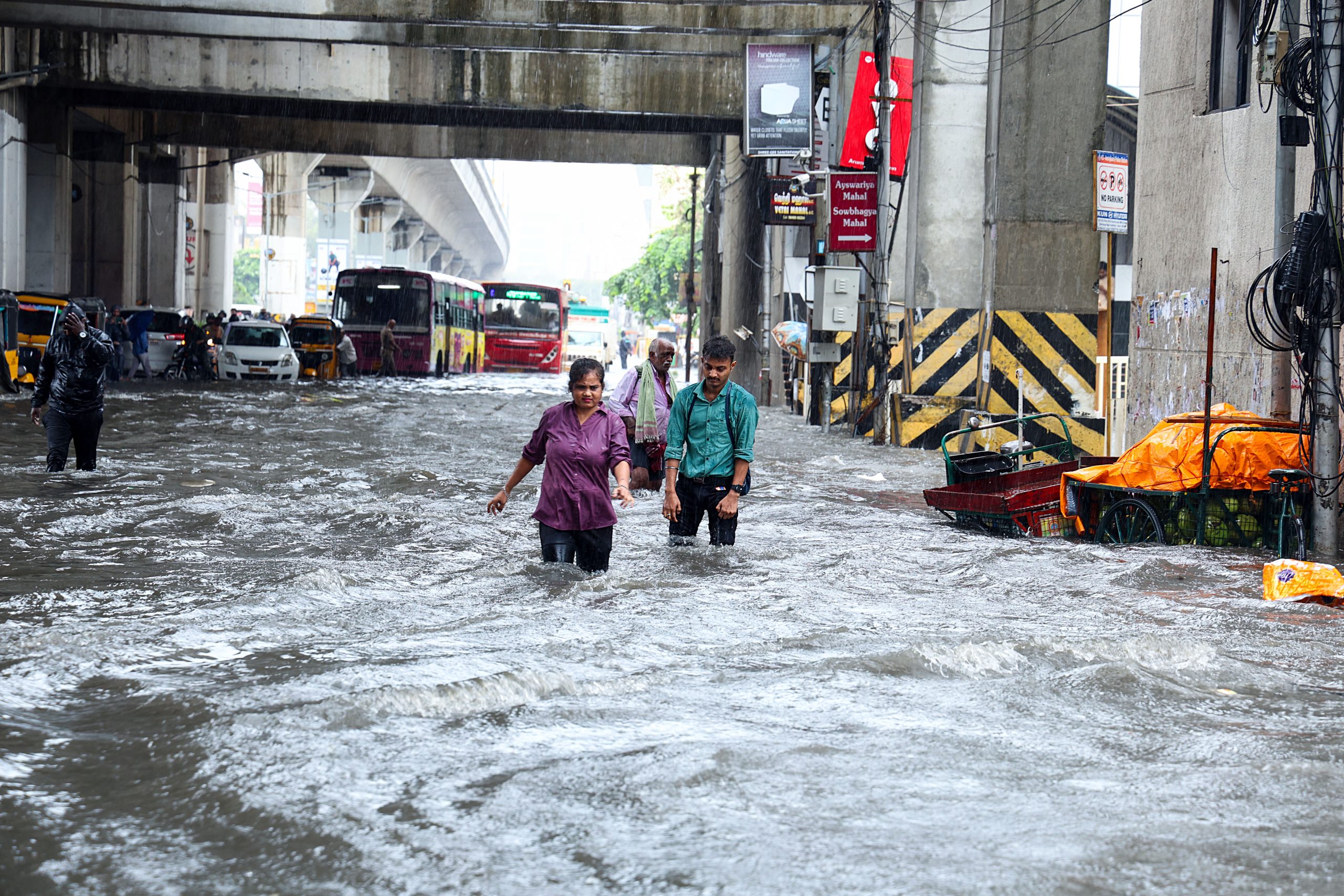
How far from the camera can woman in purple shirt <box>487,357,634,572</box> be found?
7.93 m

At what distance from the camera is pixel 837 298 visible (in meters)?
21.2

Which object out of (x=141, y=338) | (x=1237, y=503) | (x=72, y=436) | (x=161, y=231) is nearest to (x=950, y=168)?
(x=1237, y=503)

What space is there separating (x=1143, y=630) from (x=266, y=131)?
112 feet

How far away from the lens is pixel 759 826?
14.4 feet

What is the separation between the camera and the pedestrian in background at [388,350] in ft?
131

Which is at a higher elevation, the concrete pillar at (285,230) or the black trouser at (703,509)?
Result: the concrete pillar at (285,230)

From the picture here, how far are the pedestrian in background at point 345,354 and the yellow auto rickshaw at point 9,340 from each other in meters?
12.2

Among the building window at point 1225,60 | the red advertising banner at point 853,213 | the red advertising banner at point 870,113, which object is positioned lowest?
the red advertising banner at point 853,213

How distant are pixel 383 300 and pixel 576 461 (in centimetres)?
3342

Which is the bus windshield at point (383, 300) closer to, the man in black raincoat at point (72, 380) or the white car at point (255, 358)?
the white car at point (255, 358)

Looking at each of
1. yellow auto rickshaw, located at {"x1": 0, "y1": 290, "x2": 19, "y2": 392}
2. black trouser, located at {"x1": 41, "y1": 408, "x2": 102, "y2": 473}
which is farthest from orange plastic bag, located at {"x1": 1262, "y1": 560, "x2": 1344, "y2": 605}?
yellow auto rickshaw, located at {"x1": 0, "y1": 290, "x2": 19, "y2": 392}

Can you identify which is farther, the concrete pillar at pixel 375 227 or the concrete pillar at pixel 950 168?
the concrete pillar at pixel 375 227

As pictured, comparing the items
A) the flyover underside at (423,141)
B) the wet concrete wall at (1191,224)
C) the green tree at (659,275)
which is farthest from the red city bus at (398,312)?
the wet concrete wall at (1191,224)

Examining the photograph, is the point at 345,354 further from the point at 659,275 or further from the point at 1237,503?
the point at 659,275
